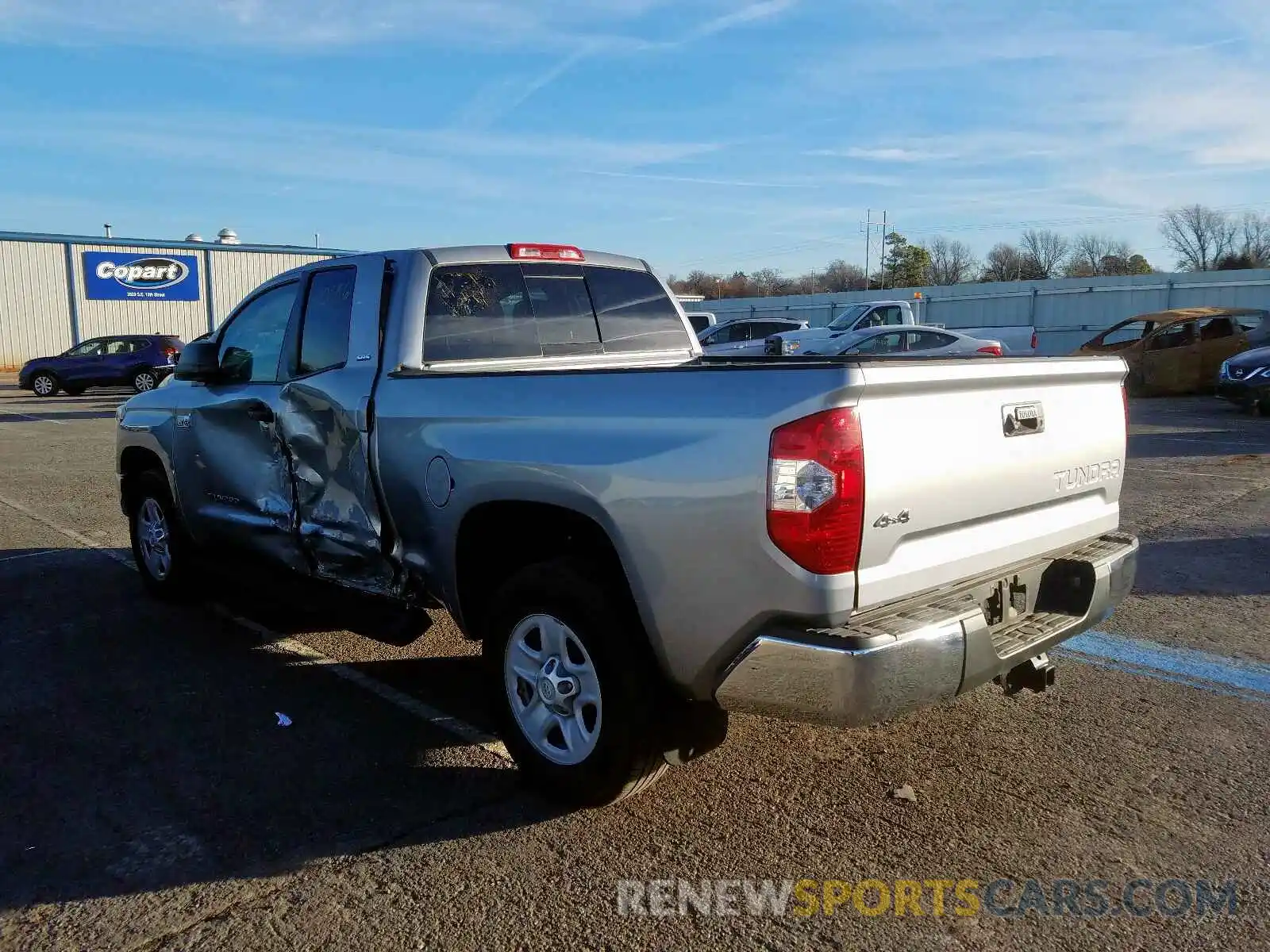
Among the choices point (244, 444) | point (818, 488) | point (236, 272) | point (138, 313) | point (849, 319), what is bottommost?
point (244, 444)

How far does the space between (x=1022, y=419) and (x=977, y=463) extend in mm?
318

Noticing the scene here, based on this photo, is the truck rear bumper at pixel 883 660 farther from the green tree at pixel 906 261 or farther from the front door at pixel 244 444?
the green tree at pixel 906 261

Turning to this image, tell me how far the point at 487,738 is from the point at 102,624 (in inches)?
115

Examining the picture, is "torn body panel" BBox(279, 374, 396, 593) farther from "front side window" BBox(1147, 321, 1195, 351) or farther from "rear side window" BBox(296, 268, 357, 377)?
"front side window" BBox(1147, 321, 1195, 351)

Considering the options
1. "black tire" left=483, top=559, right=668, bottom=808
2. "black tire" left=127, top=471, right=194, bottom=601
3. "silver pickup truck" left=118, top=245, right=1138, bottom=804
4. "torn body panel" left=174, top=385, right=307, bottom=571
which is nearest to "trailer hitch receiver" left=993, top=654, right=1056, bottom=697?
"silver pickup truck" left=118, top=245, right=1138, bottom=804

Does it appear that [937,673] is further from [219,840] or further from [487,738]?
[219,840]

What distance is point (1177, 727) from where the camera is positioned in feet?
13.5

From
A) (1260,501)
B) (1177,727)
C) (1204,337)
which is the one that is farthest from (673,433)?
(1204,337)

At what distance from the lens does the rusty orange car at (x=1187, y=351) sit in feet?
72.9

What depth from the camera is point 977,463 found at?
315cm

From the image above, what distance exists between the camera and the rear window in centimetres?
445

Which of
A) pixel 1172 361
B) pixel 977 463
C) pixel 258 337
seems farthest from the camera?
pixel 1172 361

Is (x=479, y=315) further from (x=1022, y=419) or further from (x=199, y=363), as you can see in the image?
(x=1022, y=419)

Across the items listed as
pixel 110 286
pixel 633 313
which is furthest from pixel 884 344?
pixel 110 286
